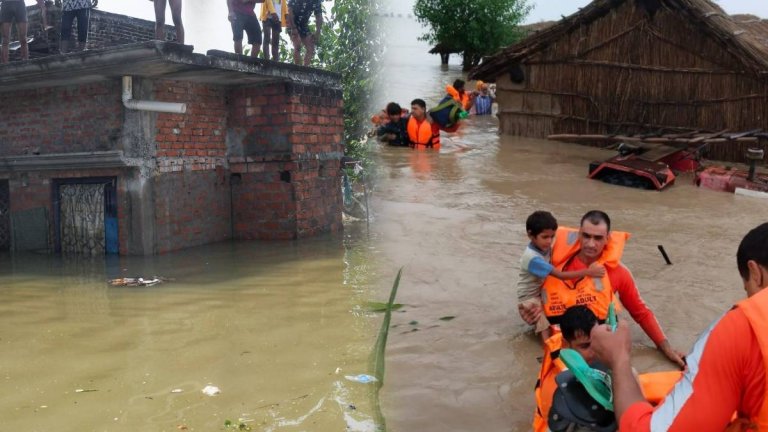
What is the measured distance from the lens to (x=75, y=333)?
507 cm

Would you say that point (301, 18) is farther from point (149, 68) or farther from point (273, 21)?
point (149, 68)

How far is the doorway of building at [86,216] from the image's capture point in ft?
28.1

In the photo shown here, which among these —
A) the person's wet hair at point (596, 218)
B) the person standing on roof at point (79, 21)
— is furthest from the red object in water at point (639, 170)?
the person standing on roof at point (79, 21)

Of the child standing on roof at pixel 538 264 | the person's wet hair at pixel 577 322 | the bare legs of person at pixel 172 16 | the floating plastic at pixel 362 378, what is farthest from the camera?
the bare legs of person at pixel 172 16

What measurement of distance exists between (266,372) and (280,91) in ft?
17.2

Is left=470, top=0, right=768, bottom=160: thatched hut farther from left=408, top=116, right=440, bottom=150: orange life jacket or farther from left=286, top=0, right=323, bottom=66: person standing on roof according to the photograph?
left=286, top=0, right=323, bottom=66: person standing on roof

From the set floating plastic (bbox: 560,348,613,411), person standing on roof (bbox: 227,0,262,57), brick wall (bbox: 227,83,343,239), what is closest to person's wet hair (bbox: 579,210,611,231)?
floating plastic (bbox: 560,348,613,411)

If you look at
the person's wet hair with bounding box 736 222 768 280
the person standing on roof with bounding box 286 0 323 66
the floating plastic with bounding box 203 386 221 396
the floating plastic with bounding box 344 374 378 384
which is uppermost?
the person standing on roof with bounding box 286 0 323 66

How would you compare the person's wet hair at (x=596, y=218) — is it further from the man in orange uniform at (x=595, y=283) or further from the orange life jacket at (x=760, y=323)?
the orange life jacket at (x=760, y=323)

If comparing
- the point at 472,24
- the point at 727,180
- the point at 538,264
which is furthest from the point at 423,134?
the point at 472,24

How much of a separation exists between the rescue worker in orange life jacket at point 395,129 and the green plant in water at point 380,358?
9.04m

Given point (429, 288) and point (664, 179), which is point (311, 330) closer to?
point (429, 288)

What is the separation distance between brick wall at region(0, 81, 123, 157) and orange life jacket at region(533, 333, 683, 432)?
6547 mm

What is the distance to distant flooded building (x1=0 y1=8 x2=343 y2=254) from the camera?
817 cm
